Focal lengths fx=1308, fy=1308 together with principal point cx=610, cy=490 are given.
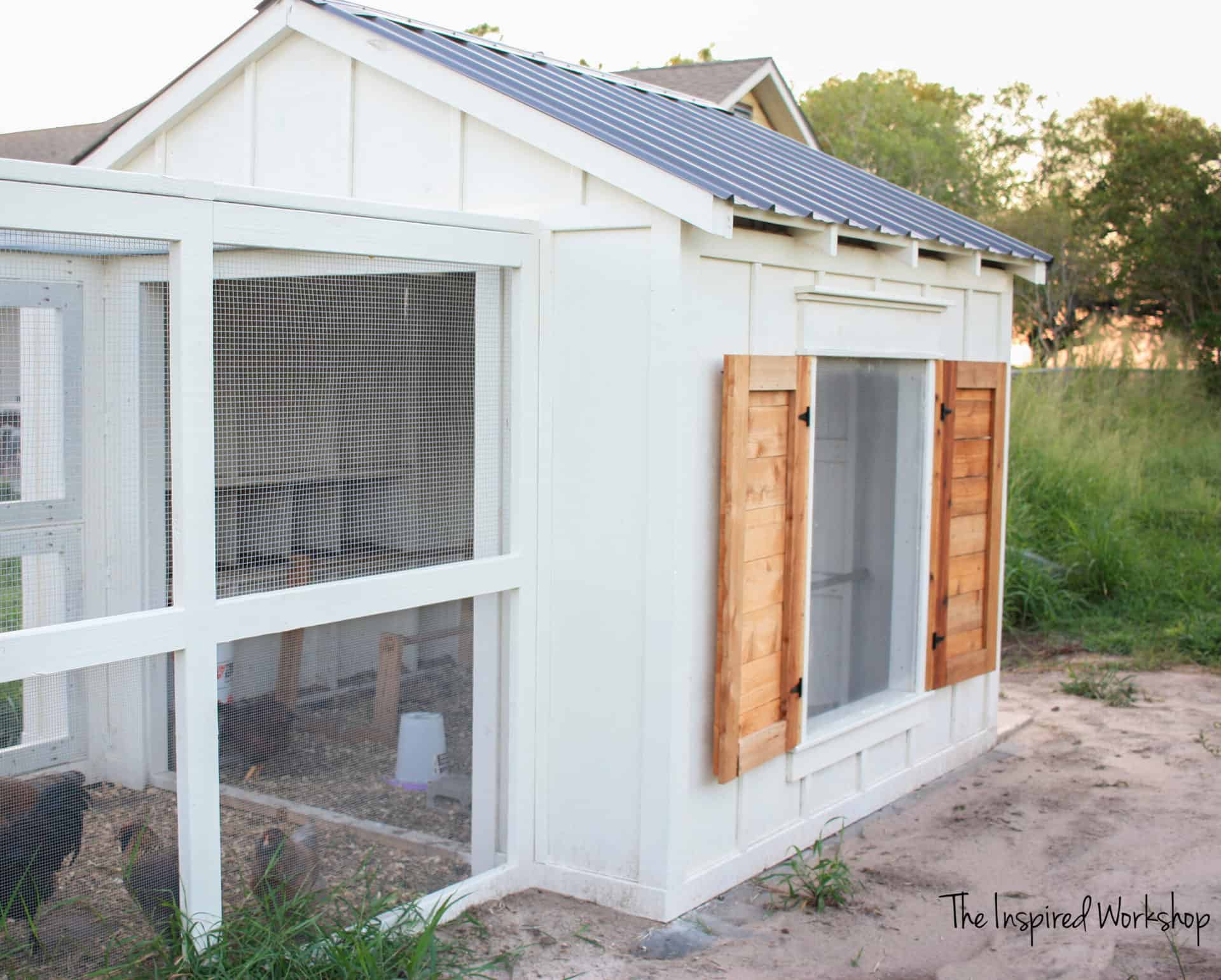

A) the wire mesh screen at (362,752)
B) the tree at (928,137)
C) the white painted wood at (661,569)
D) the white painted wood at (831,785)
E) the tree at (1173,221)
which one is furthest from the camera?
the tree at (928,137)

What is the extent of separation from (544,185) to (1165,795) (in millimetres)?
3911

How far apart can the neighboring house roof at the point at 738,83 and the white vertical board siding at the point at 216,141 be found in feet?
23.7

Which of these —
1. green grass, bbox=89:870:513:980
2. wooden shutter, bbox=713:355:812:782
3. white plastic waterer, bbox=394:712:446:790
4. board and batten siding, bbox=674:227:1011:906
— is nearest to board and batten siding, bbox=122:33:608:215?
board and batten siding, bbox=674:227:1011:906

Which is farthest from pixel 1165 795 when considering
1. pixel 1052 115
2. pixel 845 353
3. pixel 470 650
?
pixel 1052 115

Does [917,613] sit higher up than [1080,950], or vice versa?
[917,613]

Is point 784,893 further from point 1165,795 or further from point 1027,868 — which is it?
point 1165,795

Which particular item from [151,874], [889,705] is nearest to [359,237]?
[151,874]

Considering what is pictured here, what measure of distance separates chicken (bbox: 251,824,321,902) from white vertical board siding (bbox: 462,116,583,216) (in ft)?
7.01

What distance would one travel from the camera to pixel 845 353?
16.6 ft

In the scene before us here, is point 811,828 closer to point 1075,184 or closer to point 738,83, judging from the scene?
point 738,83

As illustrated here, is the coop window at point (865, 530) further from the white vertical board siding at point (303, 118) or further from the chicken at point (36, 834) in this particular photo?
the chicken at point (36, 834)

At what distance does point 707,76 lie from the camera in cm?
1308

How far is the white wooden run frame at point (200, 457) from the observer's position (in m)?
3.14

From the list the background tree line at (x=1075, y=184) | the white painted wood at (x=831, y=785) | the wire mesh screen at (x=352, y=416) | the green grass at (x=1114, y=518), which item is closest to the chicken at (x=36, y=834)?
the wire mesh screen at (x=352, y=416)
